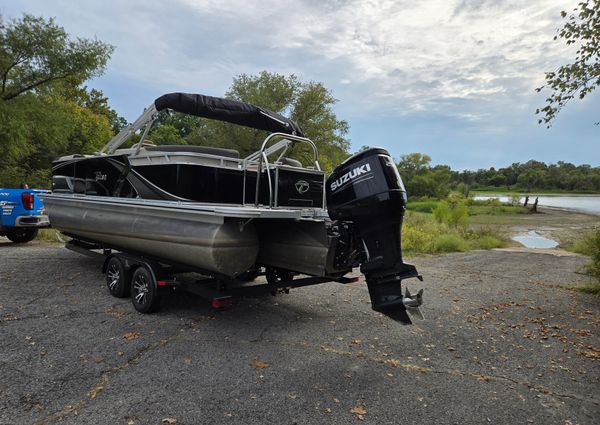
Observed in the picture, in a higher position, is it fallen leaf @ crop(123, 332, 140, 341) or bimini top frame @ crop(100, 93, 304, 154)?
bimini top frame @ crop(100, 93, 304, 154)

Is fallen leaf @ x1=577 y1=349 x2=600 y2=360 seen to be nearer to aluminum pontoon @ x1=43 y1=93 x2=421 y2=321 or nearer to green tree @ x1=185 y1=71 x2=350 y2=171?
aluminum pontoon @ x1=43 y1=93 x2=421 y2=321

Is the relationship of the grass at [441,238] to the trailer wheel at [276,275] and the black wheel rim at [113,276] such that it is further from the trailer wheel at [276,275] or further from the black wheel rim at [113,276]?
the black wheel rim at [113,276]

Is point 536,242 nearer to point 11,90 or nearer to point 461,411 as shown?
point 461,411

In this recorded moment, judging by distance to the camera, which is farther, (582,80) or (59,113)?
(59,113)

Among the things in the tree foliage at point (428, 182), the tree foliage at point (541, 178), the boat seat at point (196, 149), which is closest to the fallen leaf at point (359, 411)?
the boat seat at point (196, 149)

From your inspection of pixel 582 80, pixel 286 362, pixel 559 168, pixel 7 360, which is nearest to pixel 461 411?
pixel 286 362

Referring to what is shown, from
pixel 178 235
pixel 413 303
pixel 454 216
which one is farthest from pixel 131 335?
pixel 454 216

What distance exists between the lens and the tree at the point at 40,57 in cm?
1784

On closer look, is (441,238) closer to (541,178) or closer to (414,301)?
(414,301)

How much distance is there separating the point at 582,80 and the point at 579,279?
13.9ft

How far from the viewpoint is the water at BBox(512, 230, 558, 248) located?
16.7 m

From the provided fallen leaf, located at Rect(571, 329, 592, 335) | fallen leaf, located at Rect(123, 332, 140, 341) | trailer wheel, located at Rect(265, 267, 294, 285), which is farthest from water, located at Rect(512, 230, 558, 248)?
fallen leaf, located at Rect(123, 332, 140, 341)

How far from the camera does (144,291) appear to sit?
17.0 ft

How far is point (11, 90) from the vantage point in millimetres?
18547
